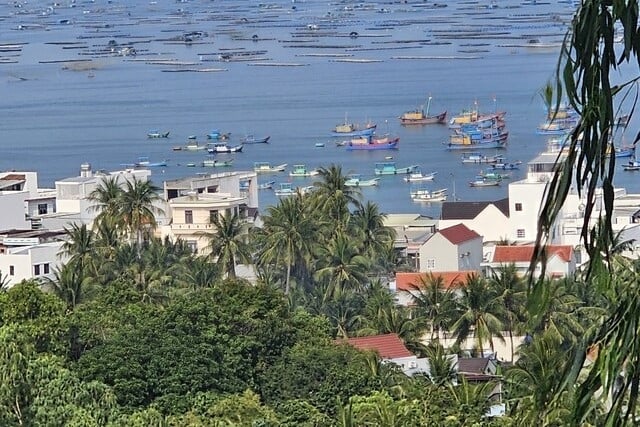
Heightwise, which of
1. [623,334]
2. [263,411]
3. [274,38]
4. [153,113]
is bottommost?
[263,411]

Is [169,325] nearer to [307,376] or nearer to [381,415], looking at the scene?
[307,376]

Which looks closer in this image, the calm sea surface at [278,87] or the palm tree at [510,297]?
the palm tree at [510,297]

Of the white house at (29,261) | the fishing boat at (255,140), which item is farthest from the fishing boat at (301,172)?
the white house at (29,261)

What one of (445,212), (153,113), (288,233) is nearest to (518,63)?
(153,113)

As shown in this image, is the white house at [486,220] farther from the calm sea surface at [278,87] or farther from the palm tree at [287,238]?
the calm sea surface at [278,87]

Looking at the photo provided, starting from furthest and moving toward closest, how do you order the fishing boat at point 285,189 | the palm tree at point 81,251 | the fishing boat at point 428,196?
1. the fishing boat at point 428,196
2. the fishing boat at point 285,189
3. the palm tree at point 81,251
